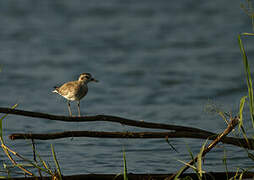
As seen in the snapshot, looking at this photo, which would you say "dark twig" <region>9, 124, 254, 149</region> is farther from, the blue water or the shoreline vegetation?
the blue water

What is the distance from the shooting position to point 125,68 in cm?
1556

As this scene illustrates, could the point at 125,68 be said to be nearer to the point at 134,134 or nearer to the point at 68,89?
the point at 68,89

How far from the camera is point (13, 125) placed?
411 inches

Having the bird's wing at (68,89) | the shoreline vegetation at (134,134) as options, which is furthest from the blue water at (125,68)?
the shoreline vegetation at (134,134)

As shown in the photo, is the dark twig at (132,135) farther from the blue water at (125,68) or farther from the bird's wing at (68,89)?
the bird's wing at (68,89)

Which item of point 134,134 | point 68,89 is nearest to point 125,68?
point 68,89

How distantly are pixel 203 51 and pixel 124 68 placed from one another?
8.33ft

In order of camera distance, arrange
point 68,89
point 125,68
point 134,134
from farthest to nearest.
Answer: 1. point 125,68
2. point 68,89
3. point 134,134

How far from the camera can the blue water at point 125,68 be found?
8883 millimetres

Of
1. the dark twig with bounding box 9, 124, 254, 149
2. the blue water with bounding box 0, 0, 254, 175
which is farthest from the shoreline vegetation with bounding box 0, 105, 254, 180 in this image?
the blue water with bounding box 0, 0, 254, 175

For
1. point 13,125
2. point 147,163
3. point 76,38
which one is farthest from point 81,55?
point 147,163

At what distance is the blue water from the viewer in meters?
8.88

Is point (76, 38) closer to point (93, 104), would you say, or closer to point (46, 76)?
point (46, 76)

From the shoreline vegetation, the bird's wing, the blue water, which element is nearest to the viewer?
the shoreline vegetation
